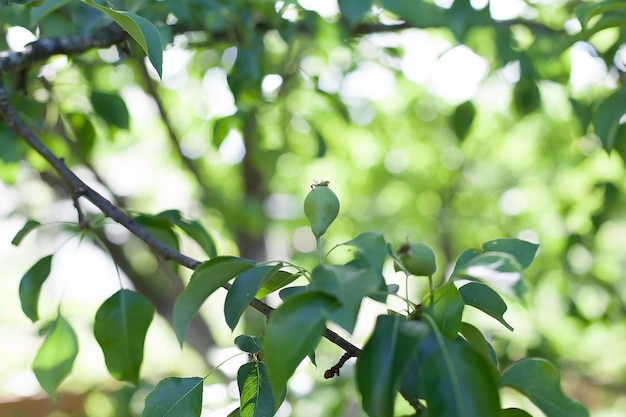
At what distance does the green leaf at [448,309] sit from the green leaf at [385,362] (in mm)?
40

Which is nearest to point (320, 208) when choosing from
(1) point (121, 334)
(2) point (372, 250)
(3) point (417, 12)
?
(2) point (372, 250)

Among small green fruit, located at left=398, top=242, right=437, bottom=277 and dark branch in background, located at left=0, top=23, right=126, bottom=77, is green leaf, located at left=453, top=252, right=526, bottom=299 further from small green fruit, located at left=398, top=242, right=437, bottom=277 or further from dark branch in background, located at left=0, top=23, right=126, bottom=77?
dark branch in background, located at left=0, top=23, right=126, bottom=77

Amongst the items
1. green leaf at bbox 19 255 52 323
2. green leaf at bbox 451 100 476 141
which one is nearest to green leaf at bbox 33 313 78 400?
green leaf at bbox 19 255 52 323

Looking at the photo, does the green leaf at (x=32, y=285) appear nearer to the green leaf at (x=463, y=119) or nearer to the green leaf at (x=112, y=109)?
the green leaf at (x=112, y=109)

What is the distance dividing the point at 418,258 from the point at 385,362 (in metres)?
0.08

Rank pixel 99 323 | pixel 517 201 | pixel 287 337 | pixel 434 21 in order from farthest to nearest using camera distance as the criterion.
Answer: pixel 517 201 → pixel 434 21 → pixel 99 323 → pixel 287 337

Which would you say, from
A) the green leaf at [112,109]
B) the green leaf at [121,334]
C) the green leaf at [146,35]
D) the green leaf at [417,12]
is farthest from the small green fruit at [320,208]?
the green leaf at [112,109]

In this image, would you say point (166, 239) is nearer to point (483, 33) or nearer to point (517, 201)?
point (483, 33)

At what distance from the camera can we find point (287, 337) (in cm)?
40

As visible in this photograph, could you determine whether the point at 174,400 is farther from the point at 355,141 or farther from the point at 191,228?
the point at 355,141

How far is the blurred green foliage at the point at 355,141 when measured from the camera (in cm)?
99

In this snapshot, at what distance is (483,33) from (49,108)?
834 mm

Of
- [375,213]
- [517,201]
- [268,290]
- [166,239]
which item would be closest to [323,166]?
[375,213]

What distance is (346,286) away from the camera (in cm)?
40
